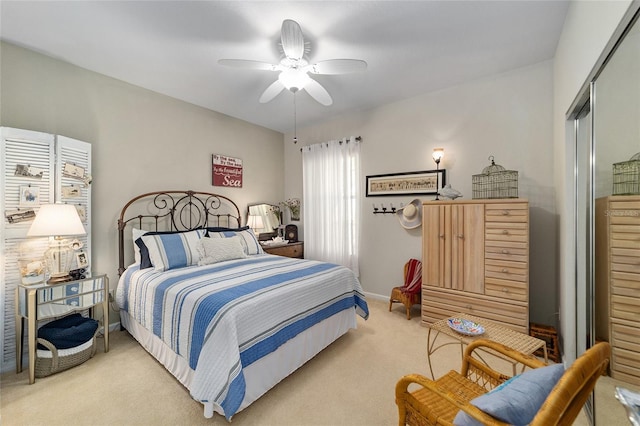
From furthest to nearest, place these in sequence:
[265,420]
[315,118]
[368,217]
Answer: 1. [315,118]
2. [368,217]
3. [265,420]

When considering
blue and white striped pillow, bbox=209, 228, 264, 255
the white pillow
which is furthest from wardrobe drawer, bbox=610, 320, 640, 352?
blue and white striped pillow, bbox=209, 228, 264, 255

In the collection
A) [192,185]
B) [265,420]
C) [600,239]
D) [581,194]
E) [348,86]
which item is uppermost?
[348,86]

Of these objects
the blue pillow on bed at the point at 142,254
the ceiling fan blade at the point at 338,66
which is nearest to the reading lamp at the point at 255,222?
the blue pillow on bed at the point at 142,254

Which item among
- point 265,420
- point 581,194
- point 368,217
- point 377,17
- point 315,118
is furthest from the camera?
point 315,118

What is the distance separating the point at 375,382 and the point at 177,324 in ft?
5.13

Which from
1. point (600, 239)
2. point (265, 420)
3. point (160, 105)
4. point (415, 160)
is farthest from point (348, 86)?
point (265, 420)

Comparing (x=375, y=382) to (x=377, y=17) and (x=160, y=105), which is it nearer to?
(x=377, y=17)

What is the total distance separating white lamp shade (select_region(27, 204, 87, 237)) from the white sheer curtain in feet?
9.87

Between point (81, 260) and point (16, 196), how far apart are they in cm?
72

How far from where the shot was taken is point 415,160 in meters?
3.57

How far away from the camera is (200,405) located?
1810 mm

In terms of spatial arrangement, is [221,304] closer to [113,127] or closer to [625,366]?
[625,366]

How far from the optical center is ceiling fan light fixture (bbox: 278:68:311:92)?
2312 mm

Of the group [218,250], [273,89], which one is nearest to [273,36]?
[273,89]
